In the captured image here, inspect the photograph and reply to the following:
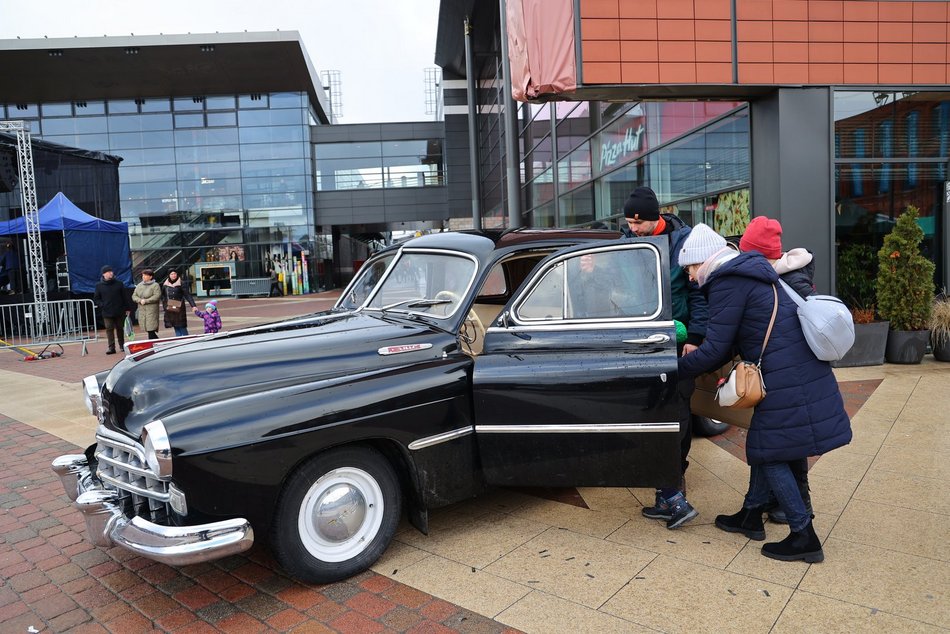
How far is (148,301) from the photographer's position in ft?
42.5

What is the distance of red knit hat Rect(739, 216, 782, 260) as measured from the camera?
3555 millimetres

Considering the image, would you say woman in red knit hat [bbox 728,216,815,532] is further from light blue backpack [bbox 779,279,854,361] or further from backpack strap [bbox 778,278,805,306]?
light blue backpack [bbox 779,279,854,361]

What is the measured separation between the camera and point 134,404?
3.38 metres

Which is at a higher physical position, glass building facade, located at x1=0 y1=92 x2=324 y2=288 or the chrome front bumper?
glass building facade, located at x1=0 y1=92 x2=324 y2=288

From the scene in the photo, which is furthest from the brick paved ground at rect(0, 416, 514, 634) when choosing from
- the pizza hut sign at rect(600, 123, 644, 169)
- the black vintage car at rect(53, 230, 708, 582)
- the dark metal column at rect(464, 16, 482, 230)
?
the dark metal column at rect(464, 16, 482, 230)

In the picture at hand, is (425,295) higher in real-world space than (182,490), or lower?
higher

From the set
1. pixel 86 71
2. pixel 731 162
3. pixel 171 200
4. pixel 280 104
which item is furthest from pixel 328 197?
pixel 731 162

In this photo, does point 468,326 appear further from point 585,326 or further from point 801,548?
point 801,548

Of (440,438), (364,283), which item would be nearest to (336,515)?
(440,438)

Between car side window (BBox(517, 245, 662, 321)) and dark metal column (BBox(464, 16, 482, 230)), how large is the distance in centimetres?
2617

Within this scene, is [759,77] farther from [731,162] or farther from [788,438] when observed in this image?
[788,438]

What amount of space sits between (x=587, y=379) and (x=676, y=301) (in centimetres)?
96

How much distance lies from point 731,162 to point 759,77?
54.1 inches

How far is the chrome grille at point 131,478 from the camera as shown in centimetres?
310
